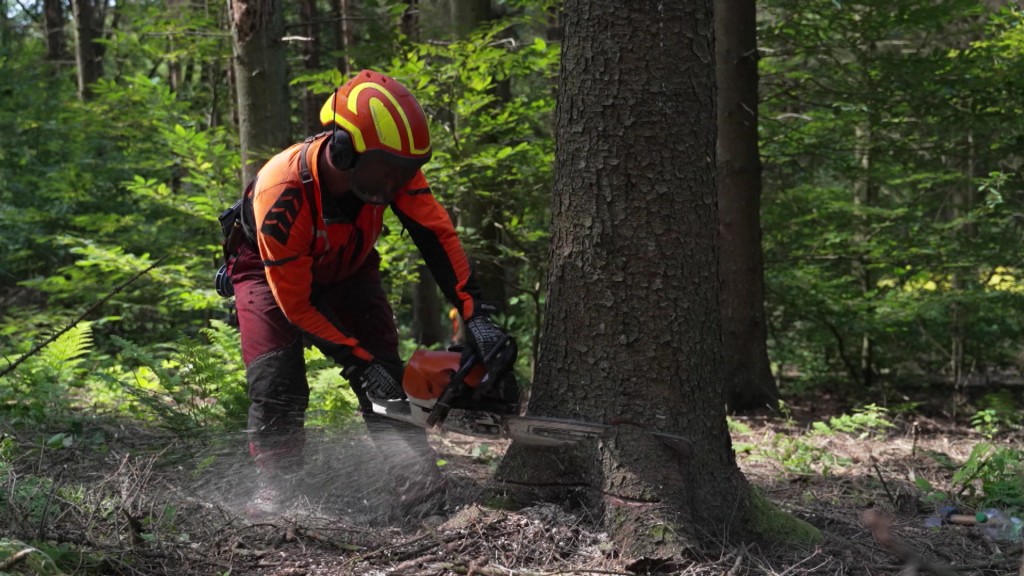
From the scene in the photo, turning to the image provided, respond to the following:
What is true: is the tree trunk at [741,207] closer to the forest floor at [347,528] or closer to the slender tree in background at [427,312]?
the forest floor at [347,528]

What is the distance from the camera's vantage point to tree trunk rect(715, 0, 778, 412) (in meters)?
6.86

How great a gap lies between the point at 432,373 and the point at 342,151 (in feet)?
3.28

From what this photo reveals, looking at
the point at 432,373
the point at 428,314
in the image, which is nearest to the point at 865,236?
the point at 428,314

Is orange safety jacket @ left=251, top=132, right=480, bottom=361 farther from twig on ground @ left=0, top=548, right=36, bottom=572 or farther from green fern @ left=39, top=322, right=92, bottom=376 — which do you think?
green fern @ left=39, top=322, right=92, bottom=376

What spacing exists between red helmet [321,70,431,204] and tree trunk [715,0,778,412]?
415 cm

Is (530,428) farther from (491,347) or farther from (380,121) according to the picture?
(380,121)

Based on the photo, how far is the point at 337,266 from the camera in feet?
12.8

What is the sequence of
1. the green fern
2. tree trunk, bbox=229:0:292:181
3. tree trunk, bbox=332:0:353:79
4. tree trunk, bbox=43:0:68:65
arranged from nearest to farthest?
the green fern, tree trunk, bbox=229:0:292:181, tree trunk, bbox=332:0:353:79, tree trunk, bbox=43:0:68:65

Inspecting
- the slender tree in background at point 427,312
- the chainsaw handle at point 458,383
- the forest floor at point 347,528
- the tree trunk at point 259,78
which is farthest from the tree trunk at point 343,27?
the chainsaw handle at point 458,383

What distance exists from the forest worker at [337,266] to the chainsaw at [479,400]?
97 millimetres

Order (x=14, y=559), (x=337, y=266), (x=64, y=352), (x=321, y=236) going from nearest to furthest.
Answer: (x=14, y=559), (x=321, y=236), (x=337, y=266), (x=64, y=352)

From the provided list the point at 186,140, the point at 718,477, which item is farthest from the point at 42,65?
the point at 718,477

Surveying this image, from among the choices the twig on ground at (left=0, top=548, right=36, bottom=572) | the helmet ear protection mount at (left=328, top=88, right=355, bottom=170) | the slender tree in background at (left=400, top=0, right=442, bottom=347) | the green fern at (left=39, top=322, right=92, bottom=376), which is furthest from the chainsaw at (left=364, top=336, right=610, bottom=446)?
the slender tree in background at (left=400, top=0, right=442, bottom=347)

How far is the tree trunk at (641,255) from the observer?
9.98 ft
